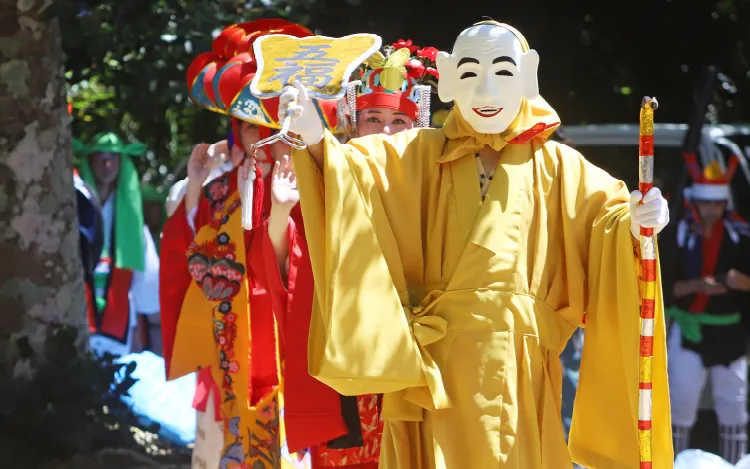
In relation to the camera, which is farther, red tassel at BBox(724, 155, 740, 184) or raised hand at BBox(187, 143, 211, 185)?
red tassel at BBox(724, 155, 740, 184)

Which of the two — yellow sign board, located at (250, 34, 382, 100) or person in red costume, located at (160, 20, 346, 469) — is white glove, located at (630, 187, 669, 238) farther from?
person in red costume, located at (160, 20, 346, 469)

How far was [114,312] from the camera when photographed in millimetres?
7605

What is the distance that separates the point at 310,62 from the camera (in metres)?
3.53

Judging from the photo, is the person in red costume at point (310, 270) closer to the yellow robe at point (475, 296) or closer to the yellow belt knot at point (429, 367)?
the yellow robe at point (475, 296)

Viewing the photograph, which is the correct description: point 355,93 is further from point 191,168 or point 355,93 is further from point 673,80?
point 673,80

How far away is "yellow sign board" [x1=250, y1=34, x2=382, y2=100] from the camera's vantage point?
11.2ft

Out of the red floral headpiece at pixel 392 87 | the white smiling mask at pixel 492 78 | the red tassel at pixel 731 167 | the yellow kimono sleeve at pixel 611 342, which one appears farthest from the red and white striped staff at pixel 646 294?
the red tassel at pixel 731 167

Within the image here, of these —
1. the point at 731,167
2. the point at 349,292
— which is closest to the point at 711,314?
the point at 731,167

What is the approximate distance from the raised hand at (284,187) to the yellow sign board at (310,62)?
1.44 ft

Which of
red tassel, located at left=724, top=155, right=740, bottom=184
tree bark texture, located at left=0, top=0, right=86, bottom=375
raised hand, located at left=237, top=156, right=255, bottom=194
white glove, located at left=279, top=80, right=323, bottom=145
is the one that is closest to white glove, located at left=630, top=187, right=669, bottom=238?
white glove, located at left=279, top=80, right=323, bottom=145

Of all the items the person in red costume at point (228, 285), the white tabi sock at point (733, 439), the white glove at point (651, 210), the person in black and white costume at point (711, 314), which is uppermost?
the white glove at point (651, 210)

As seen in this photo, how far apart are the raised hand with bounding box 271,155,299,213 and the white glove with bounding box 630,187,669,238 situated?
45.7 inches

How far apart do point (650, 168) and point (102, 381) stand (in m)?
3.44

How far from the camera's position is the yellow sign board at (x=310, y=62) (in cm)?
342
